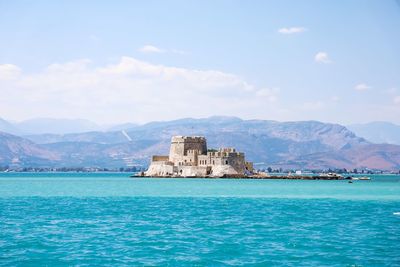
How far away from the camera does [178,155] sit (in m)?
138

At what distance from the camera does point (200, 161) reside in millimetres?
136125

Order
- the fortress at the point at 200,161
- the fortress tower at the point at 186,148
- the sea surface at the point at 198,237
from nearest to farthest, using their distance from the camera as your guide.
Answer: the sea surface at the point at 198,237 → the fortress at the point at 200,161 → the fortress tower at the point at 186,148

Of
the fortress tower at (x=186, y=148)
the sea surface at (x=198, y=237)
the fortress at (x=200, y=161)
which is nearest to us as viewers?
the sea surface at (x=198, y=237)

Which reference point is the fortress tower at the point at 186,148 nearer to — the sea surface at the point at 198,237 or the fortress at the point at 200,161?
the fortress at the point at 200,161

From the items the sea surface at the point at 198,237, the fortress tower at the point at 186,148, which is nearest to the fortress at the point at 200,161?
the fortress tower at the point at 186,148

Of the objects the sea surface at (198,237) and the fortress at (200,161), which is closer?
the sea surface at (198,237)

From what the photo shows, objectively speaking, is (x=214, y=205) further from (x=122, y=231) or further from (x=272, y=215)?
(x=122, y=231)

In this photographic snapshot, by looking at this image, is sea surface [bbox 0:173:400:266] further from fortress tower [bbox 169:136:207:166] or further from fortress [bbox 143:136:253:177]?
fortress tower [bbox 169:136:207:166]

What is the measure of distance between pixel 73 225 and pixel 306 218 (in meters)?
14.7

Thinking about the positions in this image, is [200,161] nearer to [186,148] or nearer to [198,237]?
[186,148]

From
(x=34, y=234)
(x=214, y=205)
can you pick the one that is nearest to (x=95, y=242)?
(x=34, y=234)

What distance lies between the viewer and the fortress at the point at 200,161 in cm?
13450

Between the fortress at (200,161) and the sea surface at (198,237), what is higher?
the fortress at (200,161)

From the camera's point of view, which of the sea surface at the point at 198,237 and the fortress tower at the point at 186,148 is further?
the fortress tower at the point at 186,148
